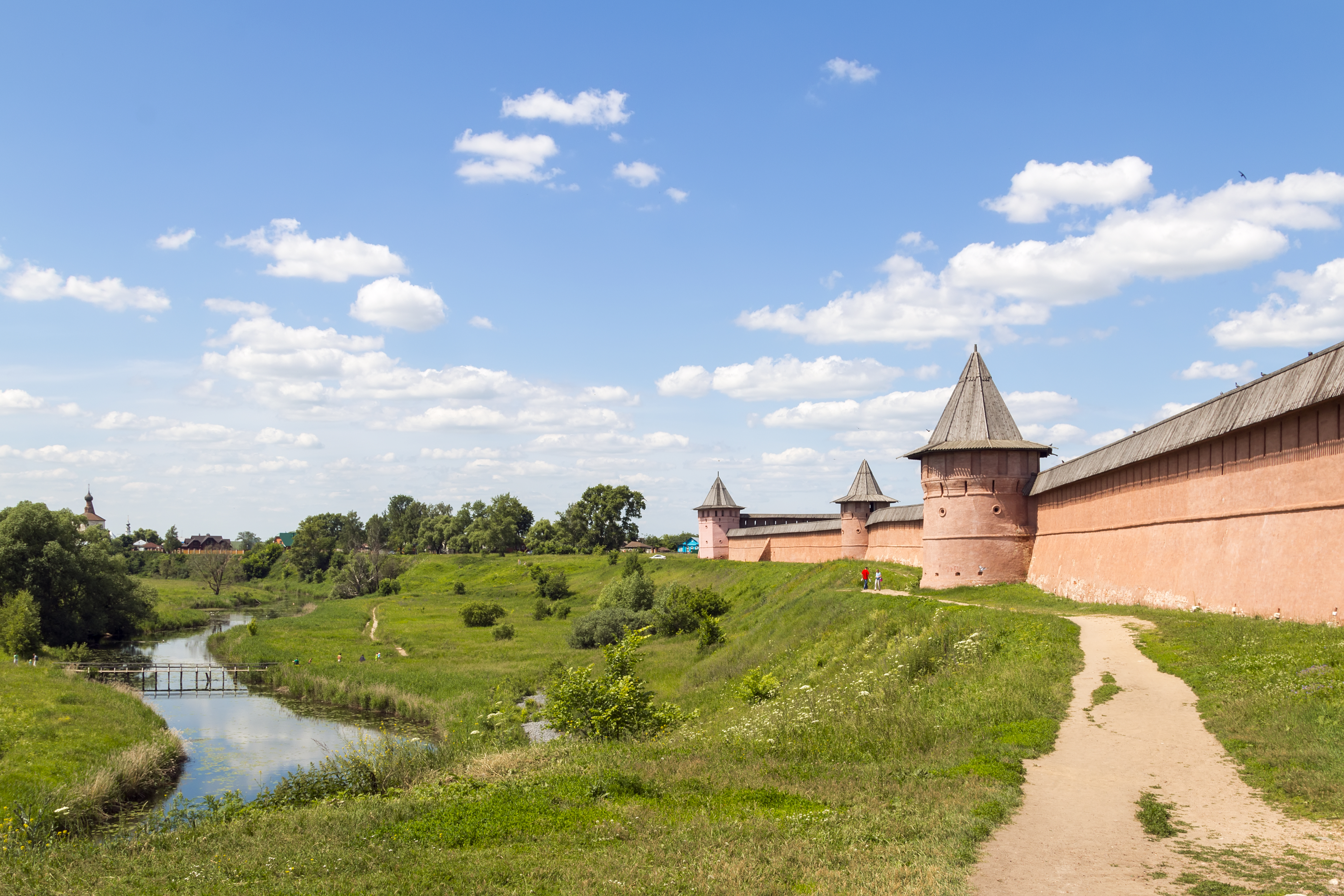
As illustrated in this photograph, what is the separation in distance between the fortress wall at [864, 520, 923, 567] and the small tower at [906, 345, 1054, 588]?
5.03 m

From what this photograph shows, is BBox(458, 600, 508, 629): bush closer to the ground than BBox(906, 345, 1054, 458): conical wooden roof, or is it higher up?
closer to the ground

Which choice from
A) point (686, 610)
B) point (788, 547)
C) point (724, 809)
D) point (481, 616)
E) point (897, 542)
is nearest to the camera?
point (724, 809)

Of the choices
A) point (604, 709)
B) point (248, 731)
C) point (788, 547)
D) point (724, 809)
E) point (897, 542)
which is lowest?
point (248, 731)

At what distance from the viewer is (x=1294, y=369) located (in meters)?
15.4

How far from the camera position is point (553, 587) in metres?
65.1

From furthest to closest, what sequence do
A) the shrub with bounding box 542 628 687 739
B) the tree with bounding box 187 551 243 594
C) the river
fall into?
the tree with bounding box 187 551 243 594, the river, the shrub with bounding box 542 628 687 739

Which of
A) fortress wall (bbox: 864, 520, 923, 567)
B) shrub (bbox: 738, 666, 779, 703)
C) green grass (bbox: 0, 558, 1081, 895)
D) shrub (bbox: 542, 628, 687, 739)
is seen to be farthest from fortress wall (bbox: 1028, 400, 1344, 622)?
shrub (bbox: 542, 628, 687, 739)

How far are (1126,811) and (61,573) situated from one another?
162 feet

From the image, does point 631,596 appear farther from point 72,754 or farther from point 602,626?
point 72,754

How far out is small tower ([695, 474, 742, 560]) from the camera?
215ft

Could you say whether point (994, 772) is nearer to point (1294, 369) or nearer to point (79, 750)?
point (1294, 369)

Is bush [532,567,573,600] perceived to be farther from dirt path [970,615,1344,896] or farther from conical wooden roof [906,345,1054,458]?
→ dirt path [970,615,1344,896]

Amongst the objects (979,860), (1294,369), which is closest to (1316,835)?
(979,860)

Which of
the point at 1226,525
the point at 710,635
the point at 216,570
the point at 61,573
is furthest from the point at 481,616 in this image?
the point at 216,570
